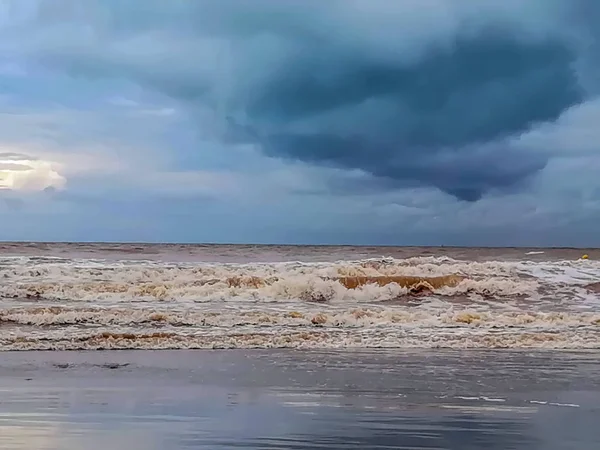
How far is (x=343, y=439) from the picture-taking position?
5.99 metres

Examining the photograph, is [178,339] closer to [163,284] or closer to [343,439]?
[343,439]

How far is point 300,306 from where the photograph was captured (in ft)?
58.4

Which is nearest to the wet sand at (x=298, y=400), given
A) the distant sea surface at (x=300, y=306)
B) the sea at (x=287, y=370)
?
the sea at (x=287, y=370)

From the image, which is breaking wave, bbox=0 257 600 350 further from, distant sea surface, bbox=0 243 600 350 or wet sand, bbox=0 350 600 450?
wet sand, bbox=0 350 600 450

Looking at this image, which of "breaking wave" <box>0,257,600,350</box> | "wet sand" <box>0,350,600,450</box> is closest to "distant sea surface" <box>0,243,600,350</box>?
"breaking wave" <box>0,257,600,350</box>

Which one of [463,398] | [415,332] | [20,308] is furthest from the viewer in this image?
[20,308]

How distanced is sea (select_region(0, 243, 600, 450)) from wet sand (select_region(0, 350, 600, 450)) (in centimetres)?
3

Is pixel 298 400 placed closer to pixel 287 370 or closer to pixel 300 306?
pixel 287 370

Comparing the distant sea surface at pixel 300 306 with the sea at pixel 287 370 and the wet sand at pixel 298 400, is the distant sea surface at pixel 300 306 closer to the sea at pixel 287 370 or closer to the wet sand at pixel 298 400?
the sea at pixel 287 370

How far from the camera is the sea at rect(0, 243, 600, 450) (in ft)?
20.3

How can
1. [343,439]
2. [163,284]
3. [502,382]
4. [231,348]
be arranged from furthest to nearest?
[163,284], [231,348], [502,382], [343,439]

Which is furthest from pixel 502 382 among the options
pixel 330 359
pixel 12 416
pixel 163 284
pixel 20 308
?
pixel 163 284

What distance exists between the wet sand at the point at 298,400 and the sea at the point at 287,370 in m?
0.03

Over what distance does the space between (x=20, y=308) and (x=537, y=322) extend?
1158 centimetres
